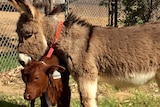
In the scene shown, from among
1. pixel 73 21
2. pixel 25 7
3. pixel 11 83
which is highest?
pixel 25 7

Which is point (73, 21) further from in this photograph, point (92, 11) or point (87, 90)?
point (92, 11)

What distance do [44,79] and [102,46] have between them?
2.59ft

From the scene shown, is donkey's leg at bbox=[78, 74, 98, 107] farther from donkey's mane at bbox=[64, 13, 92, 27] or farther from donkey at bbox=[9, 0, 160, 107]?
donkey's mane at bbox=[64, 13, 92, 27]

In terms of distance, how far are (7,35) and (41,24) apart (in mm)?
5073

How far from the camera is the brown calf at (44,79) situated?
15.7 feet

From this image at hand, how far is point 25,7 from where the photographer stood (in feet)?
16.5

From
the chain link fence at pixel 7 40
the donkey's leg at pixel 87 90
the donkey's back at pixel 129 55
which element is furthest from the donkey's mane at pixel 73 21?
the chain link fence at pixel 7 40

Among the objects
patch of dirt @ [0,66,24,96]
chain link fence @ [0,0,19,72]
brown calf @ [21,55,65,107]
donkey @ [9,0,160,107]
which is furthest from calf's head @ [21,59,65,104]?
chain link fence @ [0,0,19,72]

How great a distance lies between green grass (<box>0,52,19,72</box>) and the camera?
8414mm

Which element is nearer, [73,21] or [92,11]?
[73,21]

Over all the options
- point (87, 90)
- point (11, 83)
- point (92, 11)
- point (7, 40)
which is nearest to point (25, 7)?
point (87, 90)

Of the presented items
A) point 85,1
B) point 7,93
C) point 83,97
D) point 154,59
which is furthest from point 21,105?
point 85,1

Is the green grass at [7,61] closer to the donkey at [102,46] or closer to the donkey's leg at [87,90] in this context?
the donkey at [102,46]

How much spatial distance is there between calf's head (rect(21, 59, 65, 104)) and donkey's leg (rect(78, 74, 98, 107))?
0.28 m
